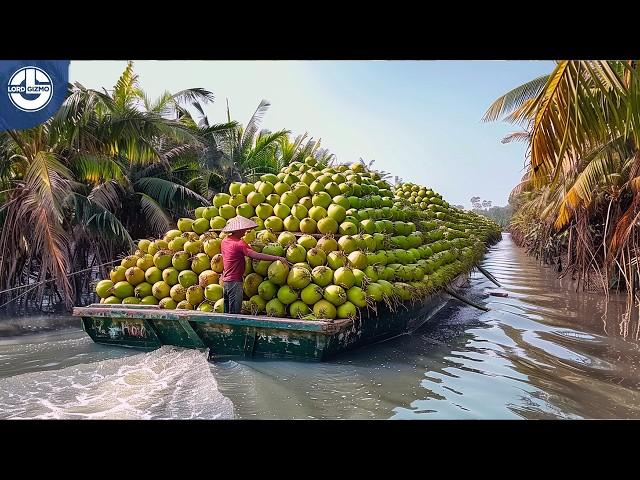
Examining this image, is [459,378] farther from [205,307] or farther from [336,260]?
[205,307]

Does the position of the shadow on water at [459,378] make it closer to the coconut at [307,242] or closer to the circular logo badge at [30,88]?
the coconut at [307,242]

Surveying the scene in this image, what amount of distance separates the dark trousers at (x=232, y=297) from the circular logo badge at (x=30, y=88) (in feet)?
7.90

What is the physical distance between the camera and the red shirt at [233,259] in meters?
5.32

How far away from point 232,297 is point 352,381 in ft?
5.00

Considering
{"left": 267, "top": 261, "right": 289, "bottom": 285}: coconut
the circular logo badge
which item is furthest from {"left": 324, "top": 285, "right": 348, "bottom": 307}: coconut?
the circular logo badge

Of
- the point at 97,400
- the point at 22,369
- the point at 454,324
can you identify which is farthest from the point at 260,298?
the point at 454,324

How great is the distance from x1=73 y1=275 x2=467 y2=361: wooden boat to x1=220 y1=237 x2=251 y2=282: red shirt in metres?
0.41

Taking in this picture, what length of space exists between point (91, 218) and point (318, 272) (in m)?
5.75

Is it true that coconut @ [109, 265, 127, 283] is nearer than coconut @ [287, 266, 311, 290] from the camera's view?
No

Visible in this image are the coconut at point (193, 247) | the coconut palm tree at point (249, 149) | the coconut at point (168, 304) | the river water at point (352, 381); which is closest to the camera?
the river water at point (352, 381)

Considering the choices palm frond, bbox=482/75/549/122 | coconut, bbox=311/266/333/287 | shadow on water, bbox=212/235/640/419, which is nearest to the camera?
shadow on water, bbox=212/235/640/419

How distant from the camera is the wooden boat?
511cm

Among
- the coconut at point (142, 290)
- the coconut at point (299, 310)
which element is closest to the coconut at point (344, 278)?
the coconut at point (299, 310)

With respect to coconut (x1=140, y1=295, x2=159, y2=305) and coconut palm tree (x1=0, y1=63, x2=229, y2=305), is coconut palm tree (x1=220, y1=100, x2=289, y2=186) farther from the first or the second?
coconut (x1=140, y1=295, x2=159, y2=305)
